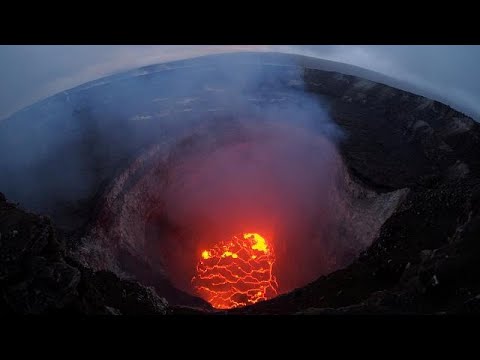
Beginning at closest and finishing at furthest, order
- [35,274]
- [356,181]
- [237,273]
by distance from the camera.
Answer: [35,274] < [356,181] < [237,273]

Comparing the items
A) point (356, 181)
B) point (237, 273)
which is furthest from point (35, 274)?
point (237, 273)

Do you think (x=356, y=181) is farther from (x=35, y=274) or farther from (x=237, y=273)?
(x=35, y=274)

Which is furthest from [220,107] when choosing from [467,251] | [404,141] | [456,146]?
[467,251]

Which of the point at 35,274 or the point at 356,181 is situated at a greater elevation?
the point at 356,181

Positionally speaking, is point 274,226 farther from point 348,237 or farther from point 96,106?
point 96,106

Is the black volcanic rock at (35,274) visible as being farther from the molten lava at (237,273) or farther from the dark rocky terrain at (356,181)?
the molten lava at (237,273)

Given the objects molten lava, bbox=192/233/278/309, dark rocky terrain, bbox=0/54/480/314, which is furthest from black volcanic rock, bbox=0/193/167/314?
molten lava, bbox=192/233/278/309

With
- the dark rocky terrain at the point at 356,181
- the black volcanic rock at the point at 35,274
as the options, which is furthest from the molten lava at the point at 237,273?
the black volcanic rock at the point at 35,274

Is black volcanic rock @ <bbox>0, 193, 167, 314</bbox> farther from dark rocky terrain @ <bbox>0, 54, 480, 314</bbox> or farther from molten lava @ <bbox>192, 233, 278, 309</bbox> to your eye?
molten lava @ <bbox>192, 233, 278, 309</bbox>
